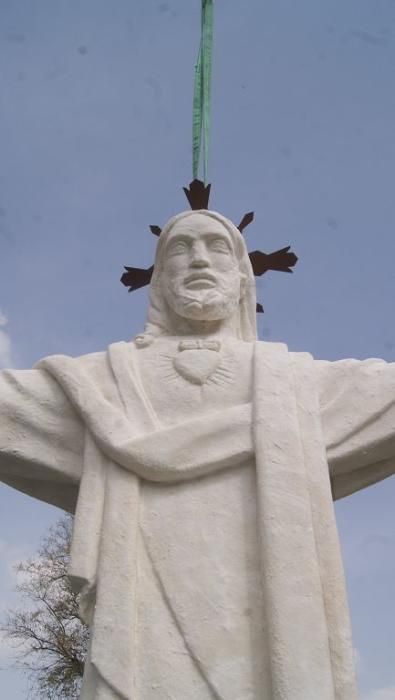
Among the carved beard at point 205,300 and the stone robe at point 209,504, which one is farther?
the carved beard at point 205,300

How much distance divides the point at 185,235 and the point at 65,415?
1530 millimetres

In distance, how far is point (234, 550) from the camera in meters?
3.76

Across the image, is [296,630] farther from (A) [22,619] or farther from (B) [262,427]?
(A) [22,619]

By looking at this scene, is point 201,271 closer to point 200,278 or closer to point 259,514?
point 200,278

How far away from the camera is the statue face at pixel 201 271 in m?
4.90

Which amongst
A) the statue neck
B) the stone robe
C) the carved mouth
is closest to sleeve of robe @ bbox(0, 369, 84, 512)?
the stone robe

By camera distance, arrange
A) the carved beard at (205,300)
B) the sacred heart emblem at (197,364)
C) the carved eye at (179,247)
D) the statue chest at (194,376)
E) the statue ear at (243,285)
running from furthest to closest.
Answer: the statue ear at (243,285), the carved eye at (179,247), the carved beard at (205,300), the sacred heart emblem at (197,364), the statue chest at (194,376)

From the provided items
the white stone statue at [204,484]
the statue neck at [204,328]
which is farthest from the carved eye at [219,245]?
the statue neck at [204,328]

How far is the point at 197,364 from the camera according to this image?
4.54 metres

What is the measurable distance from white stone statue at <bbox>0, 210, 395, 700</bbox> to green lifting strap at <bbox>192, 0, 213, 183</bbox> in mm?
1702

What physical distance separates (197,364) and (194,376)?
10 centimetres

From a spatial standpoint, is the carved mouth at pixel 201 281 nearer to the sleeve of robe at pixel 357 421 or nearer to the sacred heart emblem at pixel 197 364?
the sacred heart emblem at pixel 197 364

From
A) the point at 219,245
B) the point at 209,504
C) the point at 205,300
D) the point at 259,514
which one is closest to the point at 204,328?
the point at 205,300

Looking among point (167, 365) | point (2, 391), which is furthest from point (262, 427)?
point (2, 391)
